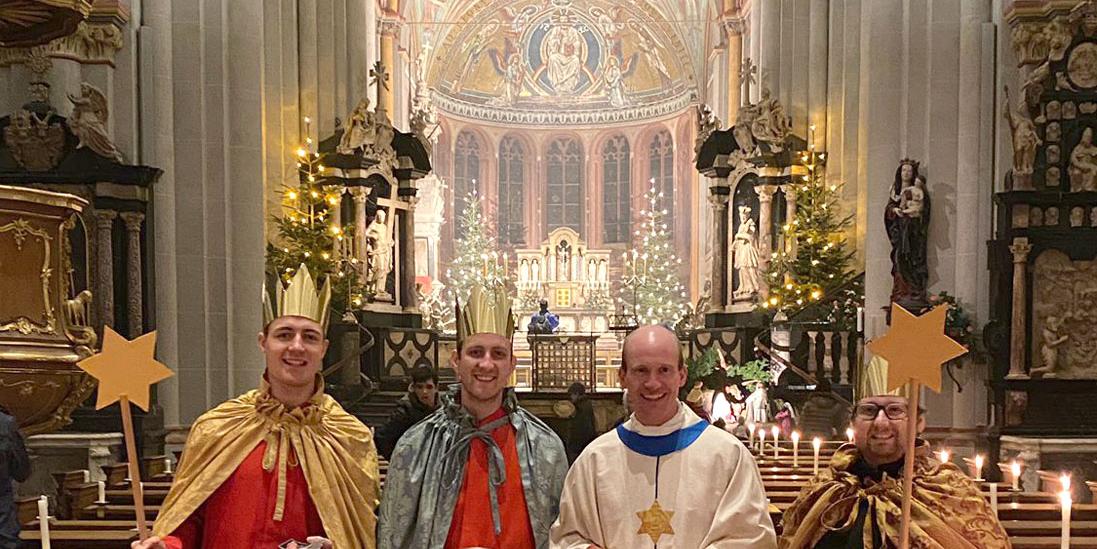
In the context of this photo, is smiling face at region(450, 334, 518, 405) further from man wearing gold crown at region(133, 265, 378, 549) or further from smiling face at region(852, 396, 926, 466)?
smiling face at region(852, 396, 926, 466)

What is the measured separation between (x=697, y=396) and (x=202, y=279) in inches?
275

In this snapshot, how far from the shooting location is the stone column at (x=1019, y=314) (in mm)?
11719

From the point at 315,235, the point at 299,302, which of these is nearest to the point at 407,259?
the point at 315,235

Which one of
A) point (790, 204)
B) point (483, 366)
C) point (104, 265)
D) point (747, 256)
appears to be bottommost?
point (483, 366)

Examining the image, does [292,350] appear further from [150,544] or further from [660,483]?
[660,483]

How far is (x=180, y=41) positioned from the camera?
13570 millimetres

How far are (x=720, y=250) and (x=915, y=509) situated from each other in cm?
1721

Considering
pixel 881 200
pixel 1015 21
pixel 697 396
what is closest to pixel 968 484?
pixel 697 396

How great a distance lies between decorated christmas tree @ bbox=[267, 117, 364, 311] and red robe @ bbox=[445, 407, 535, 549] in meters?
12.6

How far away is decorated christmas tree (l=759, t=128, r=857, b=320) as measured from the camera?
673 inches

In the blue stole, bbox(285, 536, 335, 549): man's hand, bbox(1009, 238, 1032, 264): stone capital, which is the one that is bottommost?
bbox(285, 536, 335, 549): man's hand

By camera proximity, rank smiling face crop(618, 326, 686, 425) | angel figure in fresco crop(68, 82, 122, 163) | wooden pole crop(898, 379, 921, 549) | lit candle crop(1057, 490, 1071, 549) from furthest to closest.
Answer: angel figure in fresco crop(68, 82, 122, 163) → lit candle crop(1057, 490, 1071, 549) → smiling face crop(618, 326, 686, 425) → wooden pole crop(898, 379, 921, 549)

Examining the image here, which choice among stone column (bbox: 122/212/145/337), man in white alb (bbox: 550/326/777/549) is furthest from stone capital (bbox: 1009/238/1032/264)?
stone column (bbox: 122/212/145/337)

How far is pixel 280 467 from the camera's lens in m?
Result: 4.07
